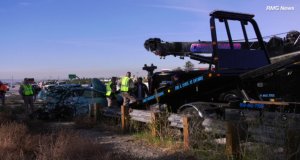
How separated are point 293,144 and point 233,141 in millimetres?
1434

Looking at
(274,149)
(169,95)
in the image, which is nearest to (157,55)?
(169,95)

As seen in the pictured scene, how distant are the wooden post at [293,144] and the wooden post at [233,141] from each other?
135 centimetres

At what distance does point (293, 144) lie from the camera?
17.4 ft

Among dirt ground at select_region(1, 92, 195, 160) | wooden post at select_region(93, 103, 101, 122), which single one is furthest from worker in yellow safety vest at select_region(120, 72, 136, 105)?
dirt ground at select_region(1, 92, 195, 160)

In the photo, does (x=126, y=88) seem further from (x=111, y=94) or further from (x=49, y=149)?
(x=49, y=149)

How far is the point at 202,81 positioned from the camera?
909cm

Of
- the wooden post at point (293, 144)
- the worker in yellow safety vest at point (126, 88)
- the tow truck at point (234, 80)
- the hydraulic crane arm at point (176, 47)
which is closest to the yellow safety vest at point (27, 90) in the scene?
the worker in yellow safety vest at point (126, 88)

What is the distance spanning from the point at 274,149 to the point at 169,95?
4676 mm

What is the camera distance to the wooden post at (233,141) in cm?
664

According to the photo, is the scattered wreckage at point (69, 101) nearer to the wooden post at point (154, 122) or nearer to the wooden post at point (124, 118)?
the wooden post at point (124, 118)

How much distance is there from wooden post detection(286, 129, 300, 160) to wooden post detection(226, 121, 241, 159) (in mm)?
1353

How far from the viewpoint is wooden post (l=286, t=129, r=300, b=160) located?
207 inches

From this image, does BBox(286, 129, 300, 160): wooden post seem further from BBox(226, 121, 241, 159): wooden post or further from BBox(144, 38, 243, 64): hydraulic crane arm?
BBox(144, 38, 243, 64): hydraulic crane arm

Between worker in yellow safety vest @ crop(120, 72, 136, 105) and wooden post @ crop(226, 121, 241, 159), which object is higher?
worker in yellow safety vest @ crop(120, 72, 136, 105)
